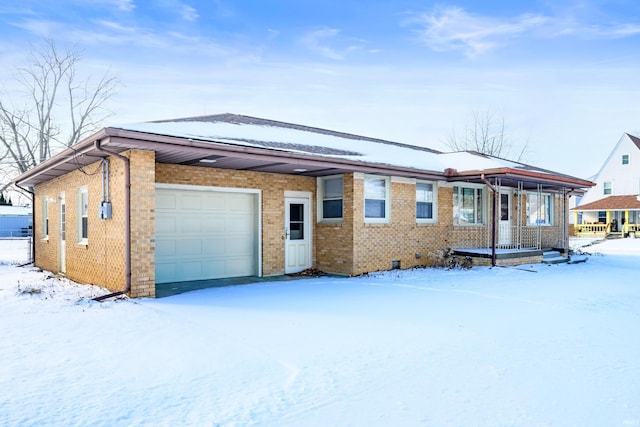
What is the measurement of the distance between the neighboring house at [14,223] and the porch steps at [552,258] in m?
36.9

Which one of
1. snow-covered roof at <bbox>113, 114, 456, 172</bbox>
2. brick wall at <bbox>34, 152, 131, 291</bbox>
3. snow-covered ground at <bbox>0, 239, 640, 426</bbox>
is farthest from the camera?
snow-covered roof at <bbox>113, 114, 456, 172</bbox>

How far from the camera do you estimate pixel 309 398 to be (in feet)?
13.3

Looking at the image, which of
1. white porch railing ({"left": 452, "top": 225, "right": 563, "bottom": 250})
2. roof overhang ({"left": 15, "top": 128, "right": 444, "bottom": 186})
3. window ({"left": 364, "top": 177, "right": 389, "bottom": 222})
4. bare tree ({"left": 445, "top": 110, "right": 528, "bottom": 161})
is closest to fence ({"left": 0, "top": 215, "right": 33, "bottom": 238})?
roof overhang ({"left": 15, "top": 128, "right": 444, "bottom": 186})

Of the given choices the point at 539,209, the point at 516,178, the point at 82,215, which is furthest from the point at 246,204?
the point at 539,209

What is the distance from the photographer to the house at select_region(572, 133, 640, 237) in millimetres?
33438

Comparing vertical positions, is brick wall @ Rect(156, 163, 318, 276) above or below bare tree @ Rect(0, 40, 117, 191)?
below

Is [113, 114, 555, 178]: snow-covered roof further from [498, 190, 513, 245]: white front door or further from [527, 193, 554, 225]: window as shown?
[527, 193, 554, 225]: window

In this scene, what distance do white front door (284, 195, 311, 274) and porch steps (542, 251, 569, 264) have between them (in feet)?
27.2

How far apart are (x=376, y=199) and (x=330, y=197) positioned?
1.25 metres

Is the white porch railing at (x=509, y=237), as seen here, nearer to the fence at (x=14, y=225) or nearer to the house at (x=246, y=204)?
the house at (x=246, y=204)

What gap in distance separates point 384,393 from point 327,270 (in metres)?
8.61

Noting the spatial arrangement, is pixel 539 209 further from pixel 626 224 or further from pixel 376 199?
pixel 626 224

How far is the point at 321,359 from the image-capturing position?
513 centimetres

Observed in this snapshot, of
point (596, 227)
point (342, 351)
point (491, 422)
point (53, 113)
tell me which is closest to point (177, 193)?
point (342, 351)
